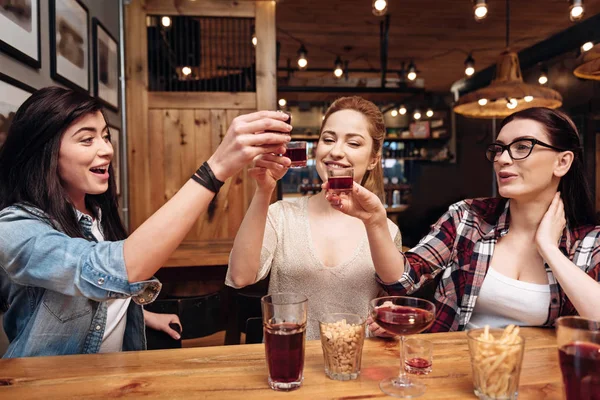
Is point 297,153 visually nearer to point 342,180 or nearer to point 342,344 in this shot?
point 342,180

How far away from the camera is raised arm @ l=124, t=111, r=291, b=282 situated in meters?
1.04

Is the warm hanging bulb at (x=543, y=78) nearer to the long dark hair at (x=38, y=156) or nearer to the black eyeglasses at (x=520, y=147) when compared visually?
the black eyeglasses at (x=520, y=147)

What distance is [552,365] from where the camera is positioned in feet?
3.63

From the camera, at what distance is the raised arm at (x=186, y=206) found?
1036 millimetres

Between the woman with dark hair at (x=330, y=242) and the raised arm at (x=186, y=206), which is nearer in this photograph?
the raised arm at (x=186, y=206)

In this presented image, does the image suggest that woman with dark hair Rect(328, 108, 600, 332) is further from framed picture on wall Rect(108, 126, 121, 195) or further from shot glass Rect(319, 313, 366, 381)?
framed picture on wall Rect(108, 126, 121, 195)

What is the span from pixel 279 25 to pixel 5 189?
406 centimetres

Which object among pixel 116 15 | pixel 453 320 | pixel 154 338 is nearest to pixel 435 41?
pixel 116 15

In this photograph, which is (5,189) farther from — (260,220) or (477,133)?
(477,133)

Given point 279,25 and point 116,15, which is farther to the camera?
point 279,25

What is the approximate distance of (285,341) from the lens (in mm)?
955

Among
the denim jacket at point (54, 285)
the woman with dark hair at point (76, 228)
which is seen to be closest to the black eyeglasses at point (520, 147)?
the woman with dark hair at point (76, 228)

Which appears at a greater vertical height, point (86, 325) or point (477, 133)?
point (477, 133)

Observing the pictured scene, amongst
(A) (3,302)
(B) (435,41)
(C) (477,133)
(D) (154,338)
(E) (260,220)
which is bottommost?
(D) (154,338)
